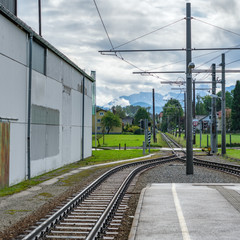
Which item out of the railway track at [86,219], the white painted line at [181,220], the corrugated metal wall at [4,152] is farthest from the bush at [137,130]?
the white painted line at [181,220]

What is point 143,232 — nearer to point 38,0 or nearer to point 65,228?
point 65,228

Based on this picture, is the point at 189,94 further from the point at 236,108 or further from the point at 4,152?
the point at 236,108

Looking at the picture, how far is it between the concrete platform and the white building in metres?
7.02

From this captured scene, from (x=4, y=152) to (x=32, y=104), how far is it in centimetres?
421

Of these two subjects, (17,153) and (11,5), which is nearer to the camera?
(17,153)

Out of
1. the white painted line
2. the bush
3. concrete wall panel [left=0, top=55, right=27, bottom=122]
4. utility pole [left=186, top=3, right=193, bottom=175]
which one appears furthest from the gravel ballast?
the bush

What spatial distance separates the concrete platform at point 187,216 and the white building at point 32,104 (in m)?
7.02

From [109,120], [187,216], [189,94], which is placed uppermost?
[109,120]

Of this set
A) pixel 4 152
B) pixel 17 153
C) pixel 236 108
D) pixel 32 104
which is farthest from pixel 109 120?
pixel 4 152

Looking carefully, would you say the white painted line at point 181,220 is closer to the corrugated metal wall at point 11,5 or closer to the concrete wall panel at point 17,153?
the concrete wall panel at point 17,153

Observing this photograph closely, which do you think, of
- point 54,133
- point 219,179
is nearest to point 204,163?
point 219,179

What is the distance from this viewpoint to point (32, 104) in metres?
19.8

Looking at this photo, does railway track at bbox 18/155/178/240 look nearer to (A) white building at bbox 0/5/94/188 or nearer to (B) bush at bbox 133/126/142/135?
(A) white building at bbox 0/5/94/188

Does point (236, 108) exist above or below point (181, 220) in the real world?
above
